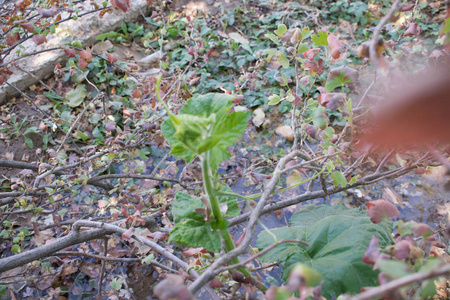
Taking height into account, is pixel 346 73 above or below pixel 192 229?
above

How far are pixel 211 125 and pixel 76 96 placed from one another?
270cm

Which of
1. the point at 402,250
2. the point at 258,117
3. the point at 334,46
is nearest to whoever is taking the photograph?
the point at 402,250

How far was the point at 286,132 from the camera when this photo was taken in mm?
2730

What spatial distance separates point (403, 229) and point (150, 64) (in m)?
3.08

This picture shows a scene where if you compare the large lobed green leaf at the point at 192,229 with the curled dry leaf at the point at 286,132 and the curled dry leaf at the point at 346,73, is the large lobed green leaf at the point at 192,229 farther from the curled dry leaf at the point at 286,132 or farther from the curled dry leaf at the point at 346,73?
the curled dry leaf at the point at 286,132

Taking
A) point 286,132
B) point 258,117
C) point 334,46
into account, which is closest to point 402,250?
point 334,46

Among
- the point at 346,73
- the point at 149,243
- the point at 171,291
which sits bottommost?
the point at 149,243

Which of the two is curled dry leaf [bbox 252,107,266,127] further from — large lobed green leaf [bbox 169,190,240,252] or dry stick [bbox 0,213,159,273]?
large lobed green leaf [bbox 169,190,240,252]

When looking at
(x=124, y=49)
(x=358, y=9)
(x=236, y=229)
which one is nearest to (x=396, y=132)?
(x=236, y=229)

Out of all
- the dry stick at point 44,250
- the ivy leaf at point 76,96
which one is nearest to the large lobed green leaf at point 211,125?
the dry stick at point 44,250

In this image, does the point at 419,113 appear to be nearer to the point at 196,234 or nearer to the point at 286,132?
the point at 196,234

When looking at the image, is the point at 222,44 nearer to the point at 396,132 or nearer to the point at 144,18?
the point at 144,18

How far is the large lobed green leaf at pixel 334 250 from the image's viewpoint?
0.97 metres

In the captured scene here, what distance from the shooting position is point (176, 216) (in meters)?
0.88
